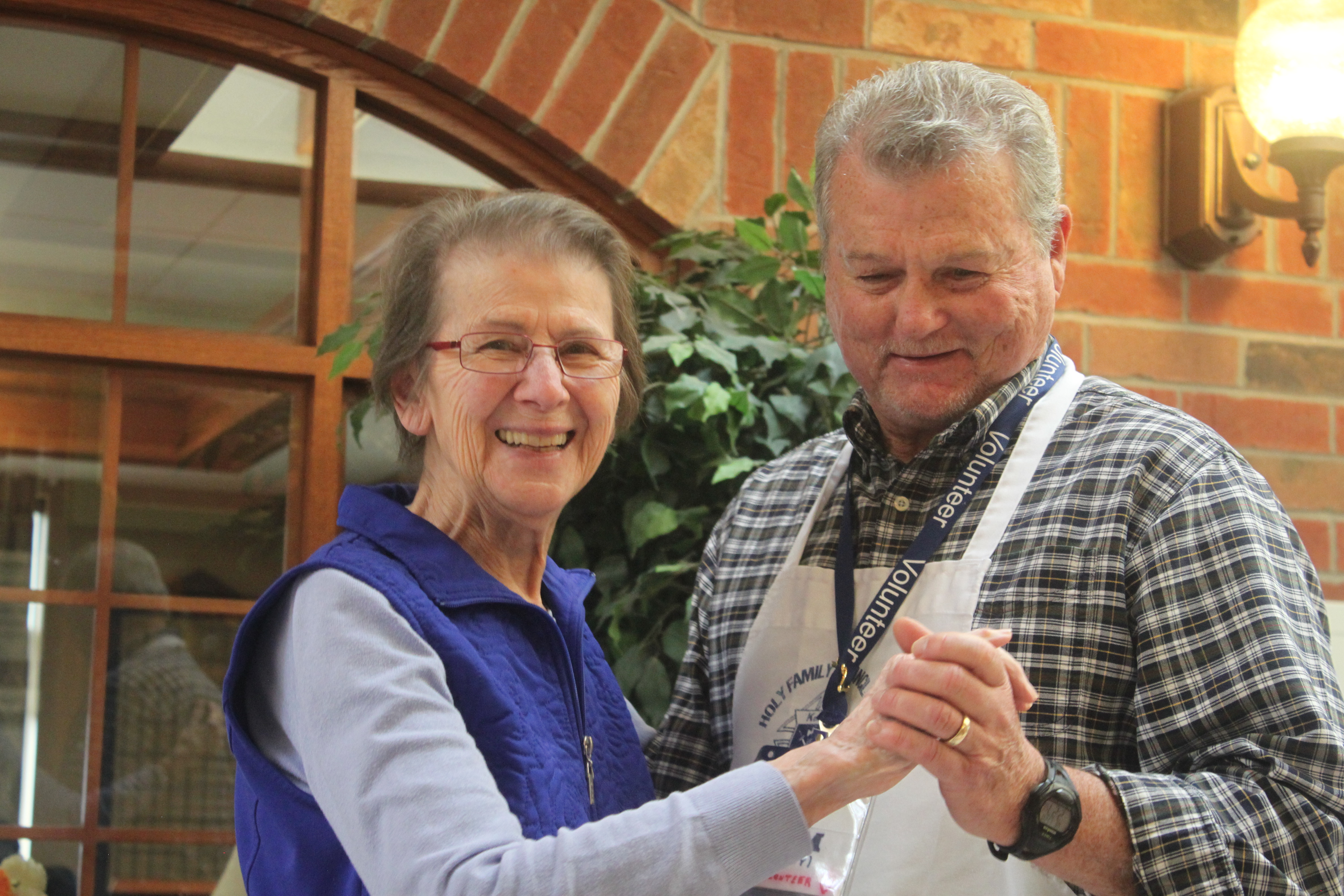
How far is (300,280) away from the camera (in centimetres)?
285

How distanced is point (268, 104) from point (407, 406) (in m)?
1.41

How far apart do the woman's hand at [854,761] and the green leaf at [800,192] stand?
144 centimetres

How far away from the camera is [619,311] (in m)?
1.74

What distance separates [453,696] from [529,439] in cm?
34

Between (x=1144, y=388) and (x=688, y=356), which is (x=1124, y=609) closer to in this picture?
(x=688, y=356)

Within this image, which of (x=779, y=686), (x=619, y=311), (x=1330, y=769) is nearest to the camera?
(x=1330, y=769)

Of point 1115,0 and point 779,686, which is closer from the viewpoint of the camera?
point 779,686

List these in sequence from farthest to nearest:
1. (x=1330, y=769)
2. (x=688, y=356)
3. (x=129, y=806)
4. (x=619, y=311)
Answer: (x=129, y=806) < (x=688, y=356) < (x=619, y=311) < (x=1330, y=769)

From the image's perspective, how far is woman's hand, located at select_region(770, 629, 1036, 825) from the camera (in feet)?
4.26

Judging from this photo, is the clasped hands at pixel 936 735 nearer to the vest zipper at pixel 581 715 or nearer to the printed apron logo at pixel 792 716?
the vest zipper at pixel 581 715

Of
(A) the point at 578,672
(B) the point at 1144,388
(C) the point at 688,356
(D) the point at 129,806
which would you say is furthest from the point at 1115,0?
(D) the point at 129,806

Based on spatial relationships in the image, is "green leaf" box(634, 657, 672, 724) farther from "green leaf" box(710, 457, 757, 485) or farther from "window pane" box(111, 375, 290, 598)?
"window pane" box(111, 375, 290, 598)

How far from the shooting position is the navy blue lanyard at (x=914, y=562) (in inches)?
69.6

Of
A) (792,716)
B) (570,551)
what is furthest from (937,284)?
(570,551)
